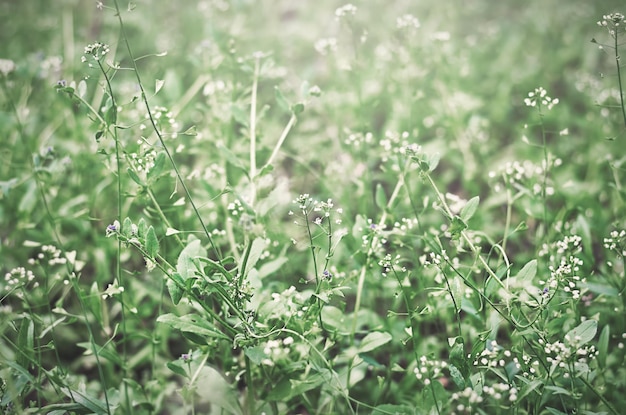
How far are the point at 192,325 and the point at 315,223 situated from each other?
47 cm

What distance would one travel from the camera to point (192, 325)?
5.00ft

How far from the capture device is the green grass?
156 cm

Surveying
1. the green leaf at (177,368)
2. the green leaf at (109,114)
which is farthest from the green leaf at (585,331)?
the green leaf at (109,114)

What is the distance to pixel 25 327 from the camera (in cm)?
161

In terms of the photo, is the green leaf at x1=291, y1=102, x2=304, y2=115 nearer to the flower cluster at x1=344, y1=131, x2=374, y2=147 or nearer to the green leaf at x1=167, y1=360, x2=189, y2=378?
the flower cluster at x1=344, y1=131, x2=374, y2=147

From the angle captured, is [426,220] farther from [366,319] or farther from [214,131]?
[214,131]

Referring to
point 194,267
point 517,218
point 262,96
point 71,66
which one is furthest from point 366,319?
point 71,66

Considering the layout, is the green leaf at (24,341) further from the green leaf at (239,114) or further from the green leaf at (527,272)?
the green leaf at (527,272)

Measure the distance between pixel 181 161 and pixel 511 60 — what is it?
2331mm

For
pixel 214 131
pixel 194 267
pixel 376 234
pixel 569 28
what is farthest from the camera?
pixel 569 28

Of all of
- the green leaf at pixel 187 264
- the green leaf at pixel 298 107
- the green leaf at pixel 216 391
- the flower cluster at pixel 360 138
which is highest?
the green leaf at pixel 298 107

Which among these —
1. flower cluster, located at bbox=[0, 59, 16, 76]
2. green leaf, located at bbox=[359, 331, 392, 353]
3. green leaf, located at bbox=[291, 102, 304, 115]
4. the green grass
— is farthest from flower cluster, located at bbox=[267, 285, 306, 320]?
flower cluster, located at bbox=[0, 59, 16, 76]

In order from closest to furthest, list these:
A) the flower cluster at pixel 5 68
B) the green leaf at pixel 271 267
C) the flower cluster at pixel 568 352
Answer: the flower cluster at pixel 568 352 → the green leaf at pixel 271 267 → the flower cluster at pixel 5 68

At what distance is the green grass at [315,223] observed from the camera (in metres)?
1.56
